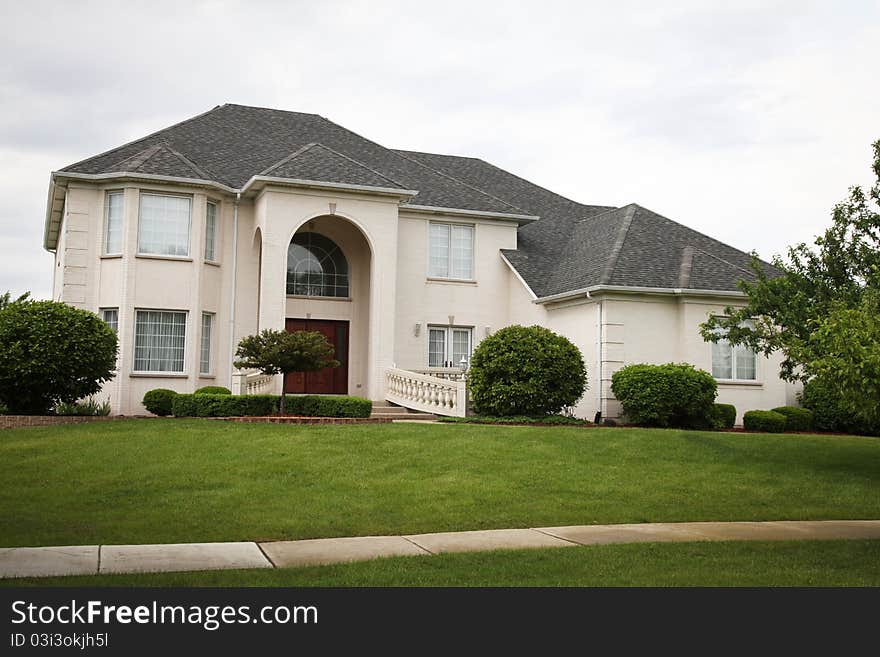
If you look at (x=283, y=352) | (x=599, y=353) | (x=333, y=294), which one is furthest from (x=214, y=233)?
(x=599, y=353)

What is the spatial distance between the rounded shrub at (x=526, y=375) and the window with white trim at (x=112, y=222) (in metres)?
10.9

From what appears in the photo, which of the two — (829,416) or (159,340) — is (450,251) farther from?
(829,416)

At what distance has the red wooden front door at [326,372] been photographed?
27484mm

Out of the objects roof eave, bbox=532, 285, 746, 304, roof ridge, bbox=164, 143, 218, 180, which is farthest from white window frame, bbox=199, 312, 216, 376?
roof eave, bbox=532, 285, 746, 304

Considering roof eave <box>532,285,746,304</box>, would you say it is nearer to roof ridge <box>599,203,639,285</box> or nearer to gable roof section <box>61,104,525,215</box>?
roof ridge <box>599,203,639,285</box>

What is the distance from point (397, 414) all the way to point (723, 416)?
8.77 meters

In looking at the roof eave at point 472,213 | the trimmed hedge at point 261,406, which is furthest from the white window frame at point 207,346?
the roof eave at point 472,213

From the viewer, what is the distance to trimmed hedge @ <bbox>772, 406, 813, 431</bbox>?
80.7ft

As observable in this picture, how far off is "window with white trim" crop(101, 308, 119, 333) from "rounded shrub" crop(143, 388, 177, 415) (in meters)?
3.21

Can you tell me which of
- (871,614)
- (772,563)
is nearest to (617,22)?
(772,563)

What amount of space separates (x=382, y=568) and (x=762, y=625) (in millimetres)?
3494

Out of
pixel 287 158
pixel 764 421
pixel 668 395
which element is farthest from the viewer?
pixel 287 158

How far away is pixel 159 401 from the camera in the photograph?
2236 cm

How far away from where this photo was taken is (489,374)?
73.9 feet
